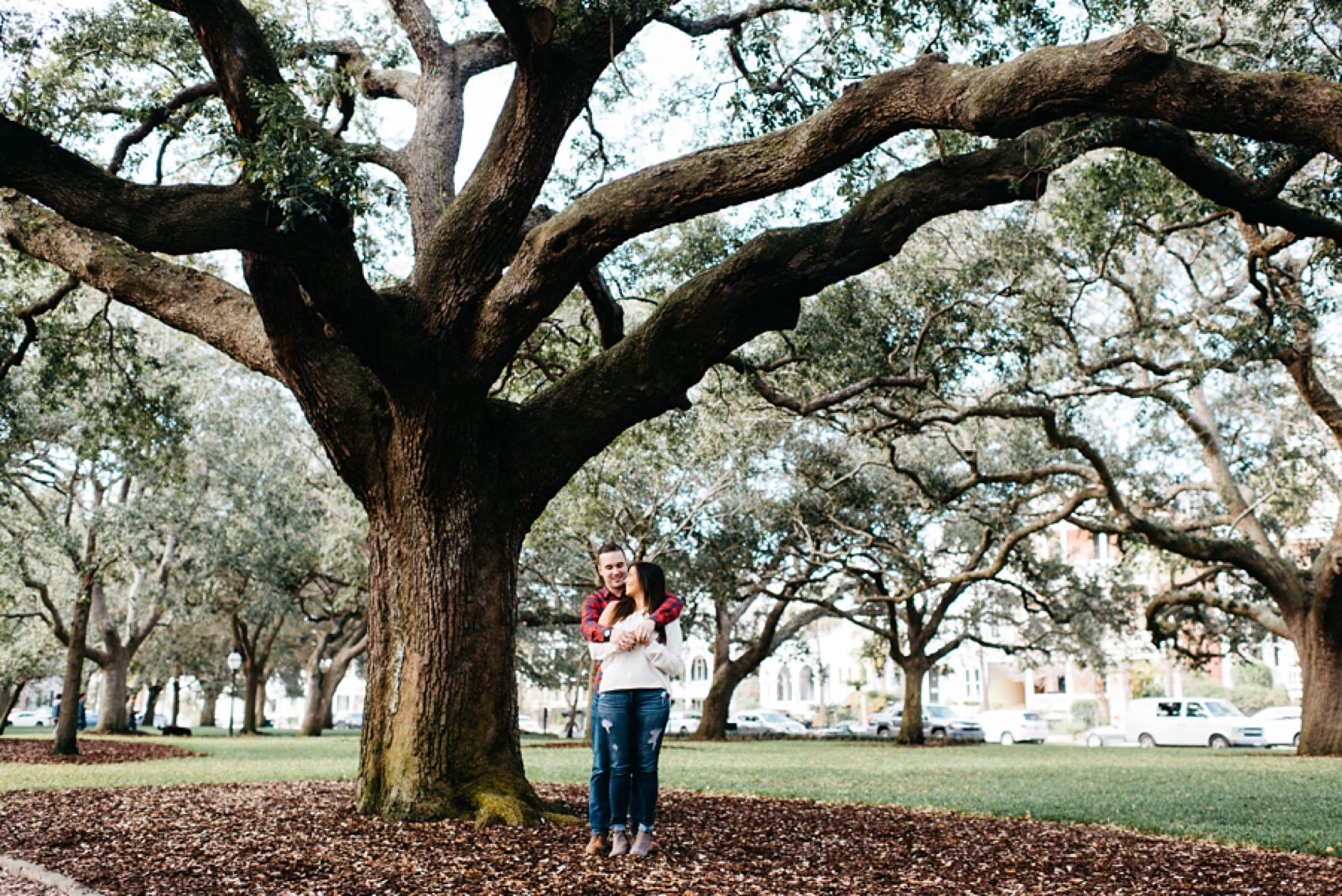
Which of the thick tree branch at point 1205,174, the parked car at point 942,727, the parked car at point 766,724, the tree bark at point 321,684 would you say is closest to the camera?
the thick tree branch at point 1205,174

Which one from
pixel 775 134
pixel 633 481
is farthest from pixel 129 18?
pixel 633 481

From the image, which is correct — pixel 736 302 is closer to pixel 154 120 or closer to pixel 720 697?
pixel 154 120

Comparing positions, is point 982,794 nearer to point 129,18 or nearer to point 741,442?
point 741,442

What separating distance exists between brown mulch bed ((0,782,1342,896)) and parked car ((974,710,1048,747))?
3149cm

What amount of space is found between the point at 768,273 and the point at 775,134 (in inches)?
35.1

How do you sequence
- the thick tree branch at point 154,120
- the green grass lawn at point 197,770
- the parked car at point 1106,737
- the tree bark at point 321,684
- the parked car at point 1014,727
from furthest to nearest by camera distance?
the parked car at point 1014,727 < the parked car at point 1106,737 < the tree bark at point 321,684 < the green grass lawn at point 197,770 < the thick tree branch at point 154,120

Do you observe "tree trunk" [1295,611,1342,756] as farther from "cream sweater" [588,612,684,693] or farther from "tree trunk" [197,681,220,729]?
"tree trunk" [197,681,220,729]

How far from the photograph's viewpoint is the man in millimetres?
5309

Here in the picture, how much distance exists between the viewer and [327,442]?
7.39 meters

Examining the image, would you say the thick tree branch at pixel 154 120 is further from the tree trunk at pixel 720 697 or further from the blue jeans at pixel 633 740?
the tree trunk at pixel 720 697

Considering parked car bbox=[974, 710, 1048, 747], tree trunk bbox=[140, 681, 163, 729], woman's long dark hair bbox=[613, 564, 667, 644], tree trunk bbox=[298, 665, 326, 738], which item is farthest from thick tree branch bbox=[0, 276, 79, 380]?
tree trunk bbox=[140, 681, 163, 729]

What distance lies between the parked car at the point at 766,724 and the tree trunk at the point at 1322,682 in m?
21.9

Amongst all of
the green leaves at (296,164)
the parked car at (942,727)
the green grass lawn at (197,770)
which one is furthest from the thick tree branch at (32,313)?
the parked car at (942,727)

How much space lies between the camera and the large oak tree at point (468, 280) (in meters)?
5.86
